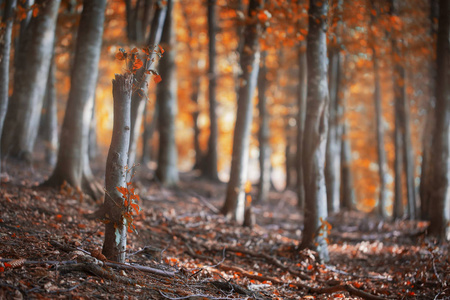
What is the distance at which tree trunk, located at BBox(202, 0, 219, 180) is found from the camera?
591 inches

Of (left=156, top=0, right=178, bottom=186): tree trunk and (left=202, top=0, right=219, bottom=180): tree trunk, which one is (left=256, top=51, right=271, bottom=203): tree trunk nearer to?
(left=202, top=0, right=219, bottom=180): tree trunk

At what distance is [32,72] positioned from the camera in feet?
26.0

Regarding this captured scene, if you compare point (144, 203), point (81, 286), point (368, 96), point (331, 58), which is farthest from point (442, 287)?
point (368, 96)

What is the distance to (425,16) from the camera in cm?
1175

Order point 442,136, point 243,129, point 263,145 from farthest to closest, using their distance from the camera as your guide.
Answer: point 263,145 < point 243,129 < point 442,136

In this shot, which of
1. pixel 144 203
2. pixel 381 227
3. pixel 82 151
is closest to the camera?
pixel 82 151

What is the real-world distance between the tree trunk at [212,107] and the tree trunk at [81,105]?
784 centimetres

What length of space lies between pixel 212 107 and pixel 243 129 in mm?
7042

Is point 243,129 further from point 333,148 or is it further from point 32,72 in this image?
point 333,148

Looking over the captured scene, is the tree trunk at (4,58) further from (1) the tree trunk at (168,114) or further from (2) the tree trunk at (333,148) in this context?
(2) the tree trunk at (333,148)

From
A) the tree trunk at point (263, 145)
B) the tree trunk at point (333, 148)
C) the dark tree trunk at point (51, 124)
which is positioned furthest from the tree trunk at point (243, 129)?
the dark tree trunk at point (51, 124)

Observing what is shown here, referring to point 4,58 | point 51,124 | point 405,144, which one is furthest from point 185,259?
point 405,144

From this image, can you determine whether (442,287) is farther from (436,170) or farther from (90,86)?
(90,86)

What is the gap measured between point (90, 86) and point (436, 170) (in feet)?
25.0
